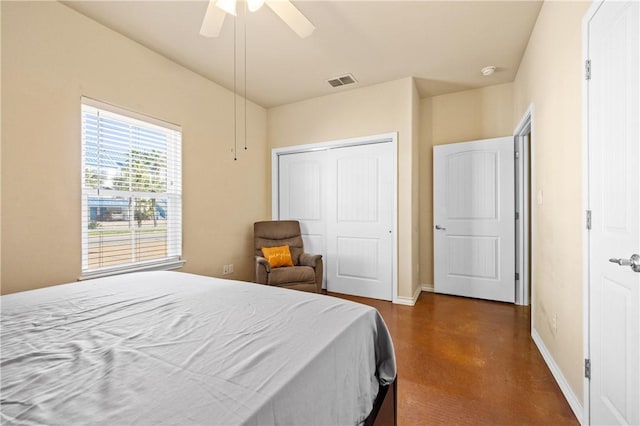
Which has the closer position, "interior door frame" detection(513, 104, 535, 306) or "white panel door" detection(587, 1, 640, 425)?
"white panel door" detection(587, 1, 640, 425)

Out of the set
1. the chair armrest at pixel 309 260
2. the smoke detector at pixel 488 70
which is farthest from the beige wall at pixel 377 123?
the chair armrest at pixel 309 260

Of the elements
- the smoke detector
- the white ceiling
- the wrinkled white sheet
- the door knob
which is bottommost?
the wrinkled white sheet

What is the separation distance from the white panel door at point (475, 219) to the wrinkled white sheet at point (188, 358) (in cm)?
287

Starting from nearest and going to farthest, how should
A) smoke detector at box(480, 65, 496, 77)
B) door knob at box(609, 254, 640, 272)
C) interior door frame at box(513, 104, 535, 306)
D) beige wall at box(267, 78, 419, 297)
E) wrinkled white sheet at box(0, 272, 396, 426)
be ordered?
wrinkled white sheet at box(0, 272, 396, 426), door knob at box(609, 254, 640, 272), smoke detector at box(480, 65, 496, 77), interior door frame at box(513, 104, 535, 306), beige wall at box(267, 78, 419, 297)

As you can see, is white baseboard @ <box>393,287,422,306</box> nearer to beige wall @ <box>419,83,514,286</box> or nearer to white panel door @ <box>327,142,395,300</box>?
white panel door @ <box>327,142,395,300</box>

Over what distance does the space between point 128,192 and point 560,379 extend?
362cm

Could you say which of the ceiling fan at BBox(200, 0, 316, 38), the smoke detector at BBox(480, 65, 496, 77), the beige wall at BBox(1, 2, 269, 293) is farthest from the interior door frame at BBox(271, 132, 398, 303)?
the ceiling fan at BBox(200, 0, 316, 38)

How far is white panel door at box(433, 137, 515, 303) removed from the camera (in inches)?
136

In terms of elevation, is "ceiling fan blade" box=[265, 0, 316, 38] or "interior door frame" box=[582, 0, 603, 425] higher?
"ceiling fan blade" box=[265, 0, 316, 38]

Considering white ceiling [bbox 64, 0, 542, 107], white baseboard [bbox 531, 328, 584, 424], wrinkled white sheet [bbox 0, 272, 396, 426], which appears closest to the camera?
wrinkled white sheet [bbox 0, 272, 396, 426]

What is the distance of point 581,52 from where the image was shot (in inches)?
60.0

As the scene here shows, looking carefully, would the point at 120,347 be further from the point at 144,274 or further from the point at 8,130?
the point at 8,130

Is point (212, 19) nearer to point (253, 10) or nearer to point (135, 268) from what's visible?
point (253, 10)

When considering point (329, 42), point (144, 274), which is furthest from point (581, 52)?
point (144, 274)
